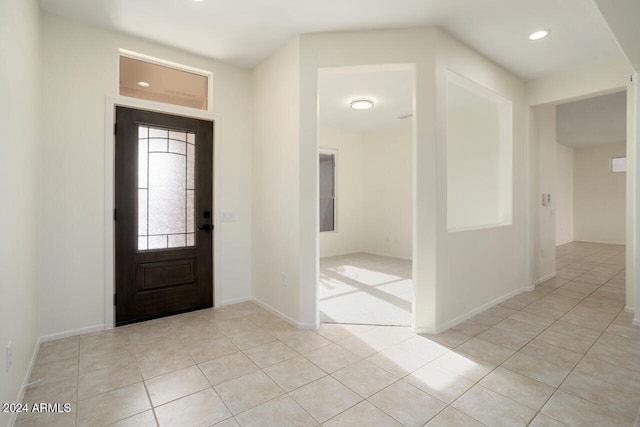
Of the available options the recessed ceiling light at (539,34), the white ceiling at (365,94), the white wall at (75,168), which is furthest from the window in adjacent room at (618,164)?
the white wall at (75,168)

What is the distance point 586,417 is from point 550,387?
0.94 ft

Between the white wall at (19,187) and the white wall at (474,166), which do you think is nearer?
the white wall at (19,187)

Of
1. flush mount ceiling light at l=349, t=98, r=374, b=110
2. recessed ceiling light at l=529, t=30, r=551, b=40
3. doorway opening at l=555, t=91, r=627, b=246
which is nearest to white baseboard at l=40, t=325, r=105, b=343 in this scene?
flush mount ceiling light at l=349, t=98, r=374, b=110

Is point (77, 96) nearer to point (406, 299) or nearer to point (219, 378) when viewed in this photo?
point (219, 378)

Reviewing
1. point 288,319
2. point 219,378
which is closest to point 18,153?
point 219,378

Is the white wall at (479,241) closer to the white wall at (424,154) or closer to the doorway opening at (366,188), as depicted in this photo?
the white wall at (424,154)

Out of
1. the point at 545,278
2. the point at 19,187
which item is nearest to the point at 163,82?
the point at 19,187

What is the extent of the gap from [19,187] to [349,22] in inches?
112

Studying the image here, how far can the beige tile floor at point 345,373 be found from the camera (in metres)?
1.76

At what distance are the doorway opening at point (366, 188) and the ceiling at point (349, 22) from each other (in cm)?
115

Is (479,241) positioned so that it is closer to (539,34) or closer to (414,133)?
(414,133)

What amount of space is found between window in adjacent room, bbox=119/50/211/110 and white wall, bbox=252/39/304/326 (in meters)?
0.65

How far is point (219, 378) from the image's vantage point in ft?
7.03

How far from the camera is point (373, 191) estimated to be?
7.46m
